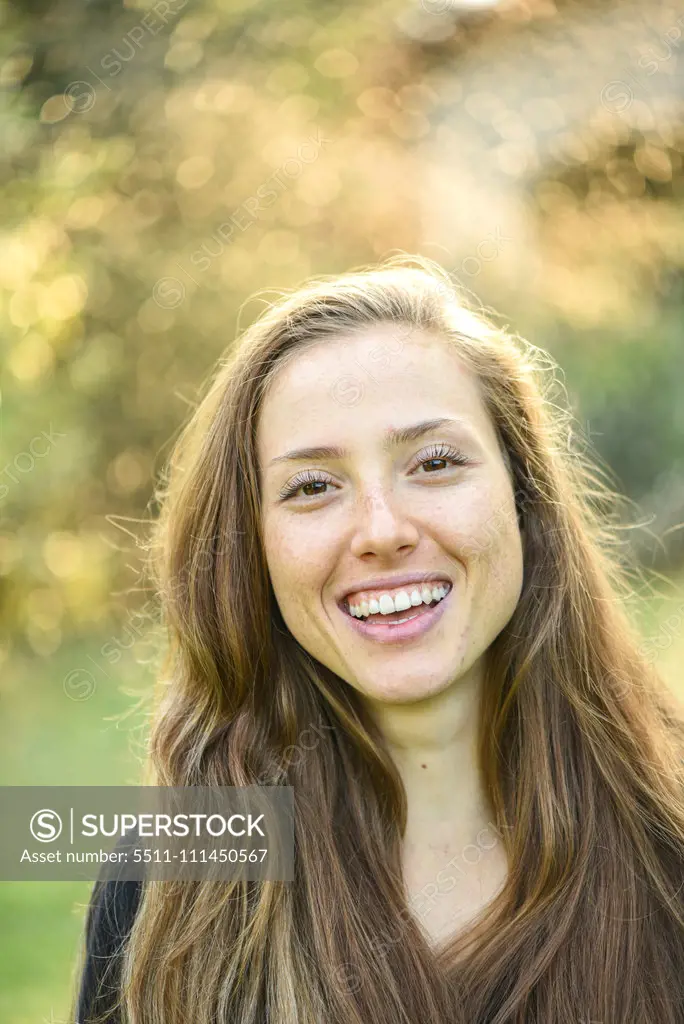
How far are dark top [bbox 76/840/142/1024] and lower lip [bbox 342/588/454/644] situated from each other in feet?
2.07

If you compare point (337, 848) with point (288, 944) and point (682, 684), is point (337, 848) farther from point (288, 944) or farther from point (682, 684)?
point (682, 684)

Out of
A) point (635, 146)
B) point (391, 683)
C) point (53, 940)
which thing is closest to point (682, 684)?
point (635, 146)

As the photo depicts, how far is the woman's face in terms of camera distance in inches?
56.9

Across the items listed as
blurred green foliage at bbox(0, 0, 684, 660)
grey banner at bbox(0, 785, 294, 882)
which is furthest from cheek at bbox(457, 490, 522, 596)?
blurred green foliage at bbox(0, 0, 684, 660)

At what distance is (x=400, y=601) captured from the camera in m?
1.44

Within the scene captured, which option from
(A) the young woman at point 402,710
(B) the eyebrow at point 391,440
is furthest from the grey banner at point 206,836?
(B) the eyebrow at point 391,440

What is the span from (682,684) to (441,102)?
10.0 feet

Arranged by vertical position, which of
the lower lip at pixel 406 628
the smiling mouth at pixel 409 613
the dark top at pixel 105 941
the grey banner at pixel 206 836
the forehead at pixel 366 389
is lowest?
the dark top at pixel 105 941

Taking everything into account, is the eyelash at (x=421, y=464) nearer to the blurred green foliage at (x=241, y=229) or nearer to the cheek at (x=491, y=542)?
the cheek at (x=491, y=542)

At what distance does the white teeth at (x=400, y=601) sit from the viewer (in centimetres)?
144

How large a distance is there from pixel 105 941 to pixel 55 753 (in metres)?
3.28

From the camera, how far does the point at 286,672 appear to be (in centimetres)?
168

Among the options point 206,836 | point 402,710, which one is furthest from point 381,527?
point 206,836

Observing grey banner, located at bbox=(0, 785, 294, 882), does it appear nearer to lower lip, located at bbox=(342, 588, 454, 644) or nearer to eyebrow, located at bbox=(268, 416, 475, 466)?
lower lip, located at bbox=(342, 588, 454, 644)
